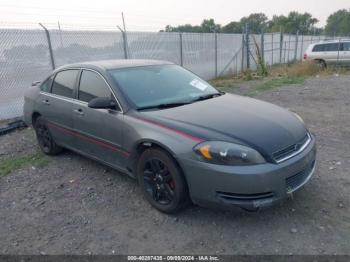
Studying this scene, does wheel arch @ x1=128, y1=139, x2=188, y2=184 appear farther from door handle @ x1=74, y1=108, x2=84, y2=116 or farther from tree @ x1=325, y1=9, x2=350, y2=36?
tree @ x1=325, y1=9, x2=350, y2=36

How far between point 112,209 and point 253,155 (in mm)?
1701

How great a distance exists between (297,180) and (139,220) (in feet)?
5.30

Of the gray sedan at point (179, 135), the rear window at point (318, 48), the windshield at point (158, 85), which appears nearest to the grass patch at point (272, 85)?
the rear window at point (318, 48)

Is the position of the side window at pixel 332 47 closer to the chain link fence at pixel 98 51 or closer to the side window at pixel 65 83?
the chain link fence at pixel 98 51

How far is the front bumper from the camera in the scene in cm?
270

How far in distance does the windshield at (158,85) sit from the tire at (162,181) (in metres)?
0.65

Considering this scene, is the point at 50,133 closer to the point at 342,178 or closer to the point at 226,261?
the point at 226,261

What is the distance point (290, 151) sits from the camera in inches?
117

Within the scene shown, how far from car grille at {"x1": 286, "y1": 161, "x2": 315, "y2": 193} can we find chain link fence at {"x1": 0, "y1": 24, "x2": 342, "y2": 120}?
23.9ft

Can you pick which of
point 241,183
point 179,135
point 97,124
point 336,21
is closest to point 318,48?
point 97,124

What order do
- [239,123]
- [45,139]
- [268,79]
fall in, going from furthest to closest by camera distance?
[268,79] → [45,139] → [239,123]

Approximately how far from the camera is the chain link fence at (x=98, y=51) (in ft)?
25.8

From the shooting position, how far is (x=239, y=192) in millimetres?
2738

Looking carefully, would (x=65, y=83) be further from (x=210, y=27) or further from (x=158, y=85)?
(x=210, y=27)
